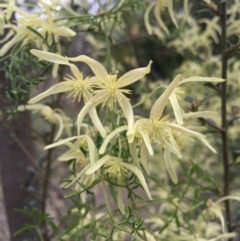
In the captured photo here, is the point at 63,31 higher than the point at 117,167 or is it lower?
higher

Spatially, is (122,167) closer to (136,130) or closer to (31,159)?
(136,130)

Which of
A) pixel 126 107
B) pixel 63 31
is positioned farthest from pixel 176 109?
pixel 63 31

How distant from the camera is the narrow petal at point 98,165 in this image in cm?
35

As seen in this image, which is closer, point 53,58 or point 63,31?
point 53,58

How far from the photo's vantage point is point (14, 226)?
699 mm

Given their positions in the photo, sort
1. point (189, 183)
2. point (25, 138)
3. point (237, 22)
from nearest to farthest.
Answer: point (189, 183), point (237, 22), point (25, 138)

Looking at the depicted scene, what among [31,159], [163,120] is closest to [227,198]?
[163,120]

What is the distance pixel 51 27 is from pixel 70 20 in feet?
0.14

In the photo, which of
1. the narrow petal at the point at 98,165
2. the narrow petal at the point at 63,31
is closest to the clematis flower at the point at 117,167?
the narrow petal at the point at 98,165

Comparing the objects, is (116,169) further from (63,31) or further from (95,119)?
(63,31)

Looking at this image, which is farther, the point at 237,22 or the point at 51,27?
the point at 237,22

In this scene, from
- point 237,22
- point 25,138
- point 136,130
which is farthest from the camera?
point 25,138

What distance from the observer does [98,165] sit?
1.18 ft

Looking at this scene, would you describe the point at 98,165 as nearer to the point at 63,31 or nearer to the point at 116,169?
the point at 116,169
